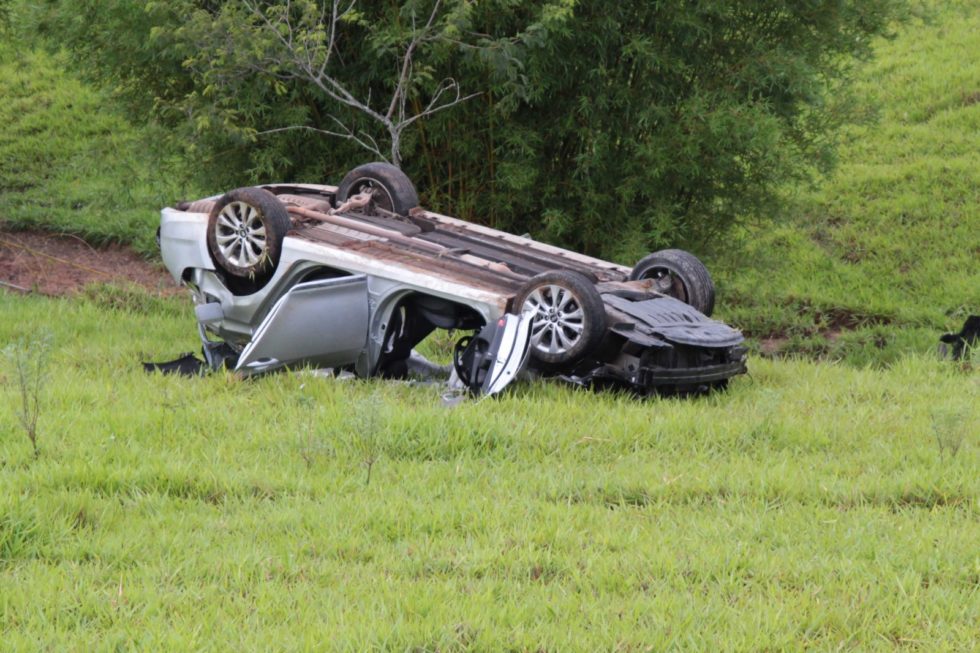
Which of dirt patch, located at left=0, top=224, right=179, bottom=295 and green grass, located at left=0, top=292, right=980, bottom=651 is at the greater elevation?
green grass, located at left=0, top=292, right=980, bottom=651

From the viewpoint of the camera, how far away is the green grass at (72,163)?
15.8m

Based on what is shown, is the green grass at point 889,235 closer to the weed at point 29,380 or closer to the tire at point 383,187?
the tire at point 383,187

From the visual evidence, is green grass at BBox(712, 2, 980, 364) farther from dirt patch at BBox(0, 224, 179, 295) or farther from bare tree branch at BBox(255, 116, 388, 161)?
dirt patch at BBox(0, 224, 179, 295)

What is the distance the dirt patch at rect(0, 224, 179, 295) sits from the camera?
1370 cm

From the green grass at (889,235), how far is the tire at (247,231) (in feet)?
18.3

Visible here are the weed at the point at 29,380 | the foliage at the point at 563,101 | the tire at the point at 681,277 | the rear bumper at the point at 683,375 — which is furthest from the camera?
the foliage at the point at 563,101

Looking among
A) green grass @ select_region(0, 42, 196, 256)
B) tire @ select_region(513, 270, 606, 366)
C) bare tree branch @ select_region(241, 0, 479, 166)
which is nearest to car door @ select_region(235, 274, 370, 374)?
tire @ select_region(513, 270, 606, 366)

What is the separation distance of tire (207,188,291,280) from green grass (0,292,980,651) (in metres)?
1.02

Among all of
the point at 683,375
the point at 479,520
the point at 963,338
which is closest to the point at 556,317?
the point at 683,375

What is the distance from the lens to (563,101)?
36.6 ft

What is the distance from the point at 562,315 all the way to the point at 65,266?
30.2 ft

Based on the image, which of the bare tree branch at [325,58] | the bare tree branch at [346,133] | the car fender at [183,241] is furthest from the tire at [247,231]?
the bare tree branch at [346,133]

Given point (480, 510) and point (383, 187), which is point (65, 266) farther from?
point (480, 510)

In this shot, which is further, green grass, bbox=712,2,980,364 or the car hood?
green grass, bbox=712,2,980,364
